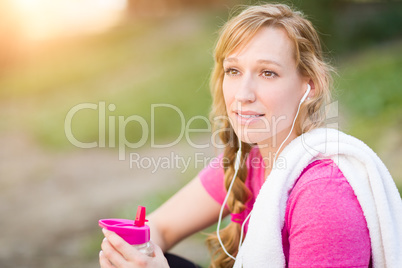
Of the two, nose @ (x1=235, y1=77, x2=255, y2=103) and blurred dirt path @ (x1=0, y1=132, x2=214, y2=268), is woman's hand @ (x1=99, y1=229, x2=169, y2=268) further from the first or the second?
blurred dirt path @ (x1=0, y1=132, x2=214, y2=268)

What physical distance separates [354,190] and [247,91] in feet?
1.86

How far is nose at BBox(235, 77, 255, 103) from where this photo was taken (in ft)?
5.95

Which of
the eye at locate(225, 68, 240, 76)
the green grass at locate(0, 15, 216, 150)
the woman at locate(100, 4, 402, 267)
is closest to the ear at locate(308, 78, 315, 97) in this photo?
the woman at locate(100, 4, 402, 267)

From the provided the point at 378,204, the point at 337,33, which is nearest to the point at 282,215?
the point at 378,204

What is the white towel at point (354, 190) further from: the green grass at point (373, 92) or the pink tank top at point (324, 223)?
the green grass at point (373, 92)

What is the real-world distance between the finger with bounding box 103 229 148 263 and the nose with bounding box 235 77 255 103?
0.73 meters

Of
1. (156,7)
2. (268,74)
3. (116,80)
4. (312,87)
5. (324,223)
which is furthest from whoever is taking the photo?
(156,7)

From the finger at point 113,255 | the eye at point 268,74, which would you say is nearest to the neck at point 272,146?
the eye at point 268,74

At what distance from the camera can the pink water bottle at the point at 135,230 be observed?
1493 millimetres

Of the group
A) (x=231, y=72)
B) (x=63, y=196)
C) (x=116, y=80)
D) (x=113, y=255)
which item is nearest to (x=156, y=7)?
(x=116, y=80)

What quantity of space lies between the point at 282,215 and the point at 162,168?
4.47 metres

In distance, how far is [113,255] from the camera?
152 centimetres

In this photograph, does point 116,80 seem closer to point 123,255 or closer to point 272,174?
point 272,174

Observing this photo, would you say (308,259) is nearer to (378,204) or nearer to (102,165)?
(378,204)
